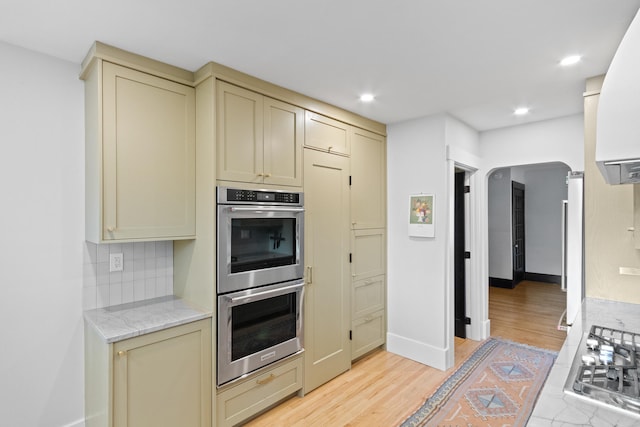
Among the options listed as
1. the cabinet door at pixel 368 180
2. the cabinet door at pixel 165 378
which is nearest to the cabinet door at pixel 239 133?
the cabinet door at pixel 165 378

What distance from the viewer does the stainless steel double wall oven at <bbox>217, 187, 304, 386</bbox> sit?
2160 millimetres

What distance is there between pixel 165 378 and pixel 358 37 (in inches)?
88.2

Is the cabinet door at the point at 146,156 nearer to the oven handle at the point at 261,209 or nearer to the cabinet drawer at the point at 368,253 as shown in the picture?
the oven handle at the point at 261,209

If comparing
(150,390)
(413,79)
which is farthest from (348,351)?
(413,79)

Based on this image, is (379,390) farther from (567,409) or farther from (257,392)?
(567,409)

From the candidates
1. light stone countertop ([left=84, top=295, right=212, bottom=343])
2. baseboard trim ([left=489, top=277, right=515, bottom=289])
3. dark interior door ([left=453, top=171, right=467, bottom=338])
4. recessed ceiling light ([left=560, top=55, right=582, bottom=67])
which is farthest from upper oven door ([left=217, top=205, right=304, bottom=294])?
baseboard trim ([left=489, top=277, right=515, bottom=289])

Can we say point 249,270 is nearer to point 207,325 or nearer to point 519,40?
point 207,325

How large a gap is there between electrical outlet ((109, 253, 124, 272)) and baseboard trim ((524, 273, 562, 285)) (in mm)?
7577

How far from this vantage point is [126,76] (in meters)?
1.98

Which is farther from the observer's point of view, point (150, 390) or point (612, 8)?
point (150, 390)

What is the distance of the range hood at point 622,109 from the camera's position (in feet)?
3.13

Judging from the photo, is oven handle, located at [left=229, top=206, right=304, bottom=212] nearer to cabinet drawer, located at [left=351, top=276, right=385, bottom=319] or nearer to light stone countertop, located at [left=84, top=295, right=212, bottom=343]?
light stone countertop, located at [left=84, top=295, right=212, bottom=343]

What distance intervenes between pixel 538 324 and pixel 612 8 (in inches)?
155

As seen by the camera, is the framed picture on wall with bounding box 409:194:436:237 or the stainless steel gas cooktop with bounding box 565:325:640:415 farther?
the framed picture on wall with bounding box 409:194:436:237
